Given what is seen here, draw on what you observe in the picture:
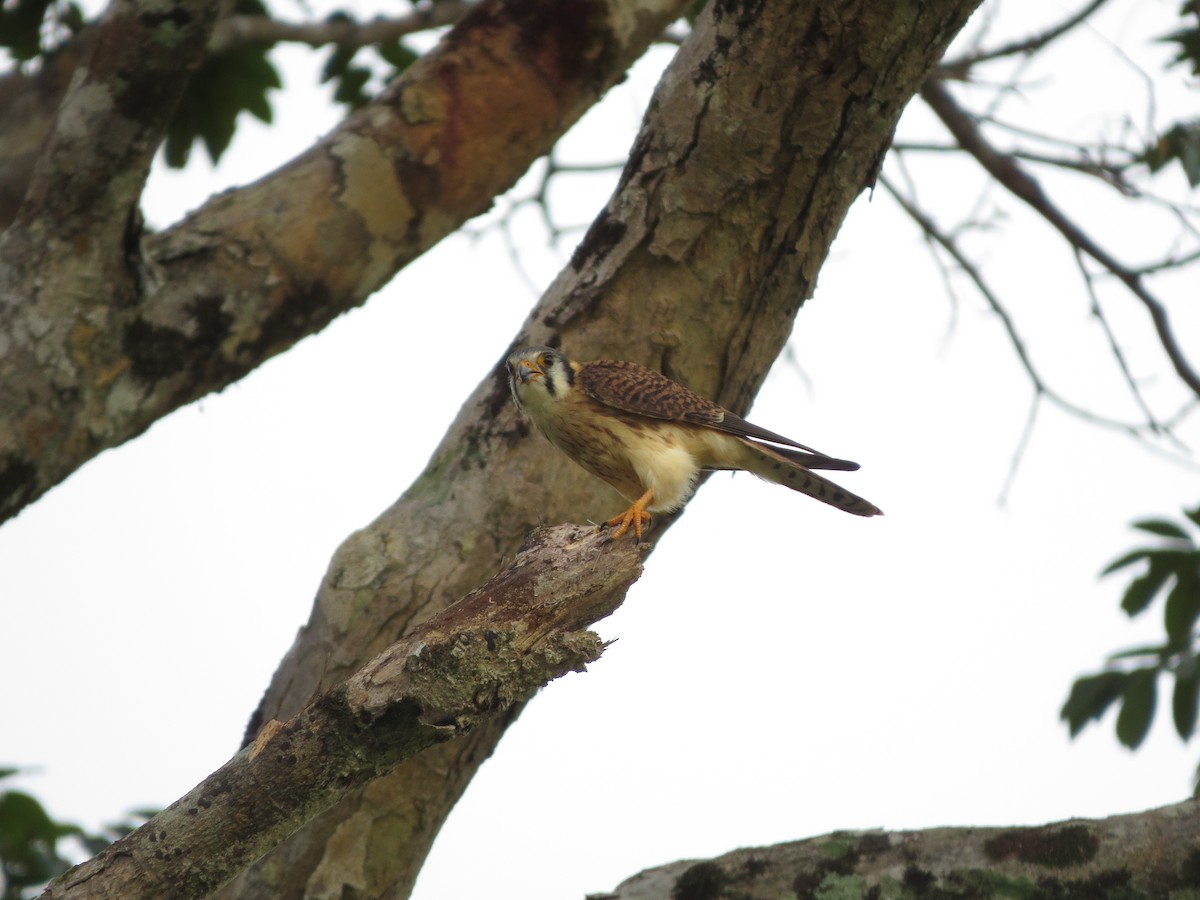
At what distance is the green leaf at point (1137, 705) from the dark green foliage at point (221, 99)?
4175mm

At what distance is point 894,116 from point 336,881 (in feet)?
7.89

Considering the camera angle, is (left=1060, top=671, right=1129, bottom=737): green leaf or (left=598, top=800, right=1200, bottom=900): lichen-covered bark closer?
(left=598, top=800, right=1200, bottom=900): lichen-covered bark

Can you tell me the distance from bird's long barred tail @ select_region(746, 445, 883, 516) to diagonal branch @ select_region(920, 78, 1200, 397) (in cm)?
186

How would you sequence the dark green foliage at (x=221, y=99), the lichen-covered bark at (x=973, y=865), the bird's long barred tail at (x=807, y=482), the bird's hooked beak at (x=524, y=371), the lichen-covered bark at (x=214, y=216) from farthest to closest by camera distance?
the dark green foliage at (x=221, y=99) → the bird's long barred tail at (x=807, y=482) → the bird's hooked beak at (x=524, y=371) → the lichen-covered bark at (x=214, y=216) → the lichen-covered bark at (x=973, y=865)

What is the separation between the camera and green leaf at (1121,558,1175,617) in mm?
4551

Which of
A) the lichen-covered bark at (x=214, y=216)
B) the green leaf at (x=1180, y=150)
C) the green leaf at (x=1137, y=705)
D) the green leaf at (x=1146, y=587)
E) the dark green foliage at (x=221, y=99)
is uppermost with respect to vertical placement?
the dark green foliage at (x=221, y=99)

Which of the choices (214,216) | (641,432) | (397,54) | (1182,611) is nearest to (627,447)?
(641,432)

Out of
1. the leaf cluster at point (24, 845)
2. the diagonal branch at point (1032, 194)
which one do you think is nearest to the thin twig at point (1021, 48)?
the diagonal branch at point (1032, 194)

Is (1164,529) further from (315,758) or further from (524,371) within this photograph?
(315,758)

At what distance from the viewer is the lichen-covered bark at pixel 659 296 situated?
120 inches

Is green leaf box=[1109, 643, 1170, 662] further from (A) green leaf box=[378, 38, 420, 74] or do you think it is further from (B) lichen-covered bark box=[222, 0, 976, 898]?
(A) green leaf box=[378, 38, 420, 74]

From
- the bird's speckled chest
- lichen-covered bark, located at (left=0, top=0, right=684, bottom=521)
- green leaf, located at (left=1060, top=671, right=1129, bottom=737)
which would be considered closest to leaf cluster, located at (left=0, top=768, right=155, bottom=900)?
lichen-covered bark, located at (left=0, top=0, right=684, bottom=521)

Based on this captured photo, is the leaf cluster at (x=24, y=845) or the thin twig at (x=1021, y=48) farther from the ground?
the thin twig at (x=1021, y=48)

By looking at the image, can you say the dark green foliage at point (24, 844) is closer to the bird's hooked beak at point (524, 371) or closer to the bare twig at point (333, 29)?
the bird's hooked beak at point (524, 371)
